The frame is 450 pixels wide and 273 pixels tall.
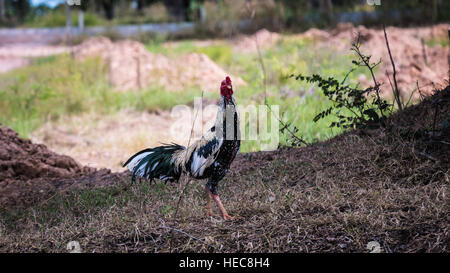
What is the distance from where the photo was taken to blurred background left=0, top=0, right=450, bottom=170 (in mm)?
8281

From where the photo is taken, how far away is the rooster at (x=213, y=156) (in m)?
3.70

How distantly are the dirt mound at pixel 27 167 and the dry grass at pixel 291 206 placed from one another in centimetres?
53

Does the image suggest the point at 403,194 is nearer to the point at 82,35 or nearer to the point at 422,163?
the point at 422,163

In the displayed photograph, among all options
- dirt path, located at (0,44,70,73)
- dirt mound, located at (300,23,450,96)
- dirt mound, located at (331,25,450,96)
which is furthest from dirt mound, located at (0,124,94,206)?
dirt path, located at (0,44,70,73)

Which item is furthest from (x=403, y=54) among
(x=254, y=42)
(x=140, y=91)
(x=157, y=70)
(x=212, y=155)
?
(x=212, y=155)

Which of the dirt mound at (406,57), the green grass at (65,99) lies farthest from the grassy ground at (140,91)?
the dirt mound at (406,57)

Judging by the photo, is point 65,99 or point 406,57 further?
point 406,57

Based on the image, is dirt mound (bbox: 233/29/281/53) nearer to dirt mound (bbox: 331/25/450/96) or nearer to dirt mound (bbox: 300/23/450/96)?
dirt mound (bbox: 300/23/450/96)

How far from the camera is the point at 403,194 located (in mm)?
4172

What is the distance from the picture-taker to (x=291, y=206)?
4.12m

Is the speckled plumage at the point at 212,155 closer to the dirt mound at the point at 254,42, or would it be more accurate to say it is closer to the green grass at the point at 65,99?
the green grass at the point at 65,99

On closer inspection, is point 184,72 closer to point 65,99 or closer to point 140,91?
point 140,91

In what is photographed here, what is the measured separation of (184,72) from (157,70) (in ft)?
2.17
